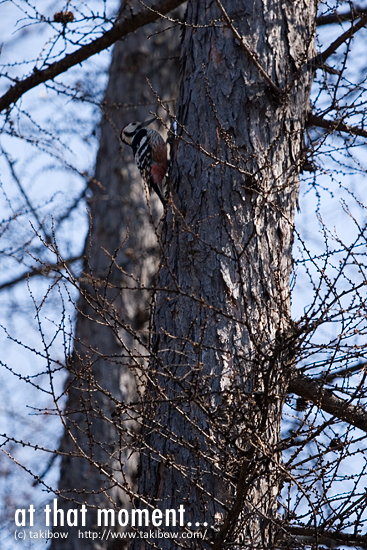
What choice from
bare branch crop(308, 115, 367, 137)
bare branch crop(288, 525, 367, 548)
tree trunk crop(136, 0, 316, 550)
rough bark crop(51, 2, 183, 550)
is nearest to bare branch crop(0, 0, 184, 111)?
tree trunk crop(136, 0, 316, 550)

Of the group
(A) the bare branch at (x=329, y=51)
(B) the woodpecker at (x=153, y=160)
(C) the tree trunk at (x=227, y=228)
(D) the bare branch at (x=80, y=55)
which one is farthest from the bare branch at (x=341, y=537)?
(B) the woodpecker at (x=153, y=160)

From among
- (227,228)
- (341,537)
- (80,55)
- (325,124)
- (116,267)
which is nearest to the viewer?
(341,537)

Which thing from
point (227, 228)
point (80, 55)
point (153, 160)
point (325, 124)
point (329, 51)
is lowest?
point (227, 228)

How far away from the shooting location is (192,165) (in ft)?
11.1

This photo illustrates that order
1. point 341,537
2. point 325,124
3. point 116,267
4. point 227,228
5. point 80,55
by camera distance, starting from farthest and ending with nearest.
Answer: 1. point 116,267
2. point 80,55
3. point 325,124
4. point 227,228
5. point 341,537

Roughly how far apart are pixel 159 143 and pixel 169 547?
3573mm

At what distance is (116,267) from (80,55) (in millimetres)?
1794

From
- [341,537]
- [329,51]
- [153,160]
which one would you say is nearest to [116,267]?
[153,160]

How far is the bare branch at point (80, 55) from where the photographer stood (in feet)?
13.0

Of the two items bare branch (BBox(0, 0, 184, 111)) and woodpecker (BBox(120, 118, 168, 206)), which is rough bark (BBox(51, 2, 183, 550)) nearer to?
woodpecker (BBox(120, 118, 168, 206))

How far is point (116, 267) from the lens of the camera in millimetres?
5281

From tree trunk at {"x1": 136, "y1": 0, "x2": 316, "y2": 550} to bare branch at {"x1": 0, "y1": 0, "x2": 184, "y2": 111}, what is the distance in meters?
0.29

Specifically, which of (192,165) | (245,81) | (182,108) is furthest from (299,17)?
(192,165)

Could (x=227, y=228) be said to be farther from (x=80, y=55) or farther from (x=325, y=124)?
(x=80, y=55)
